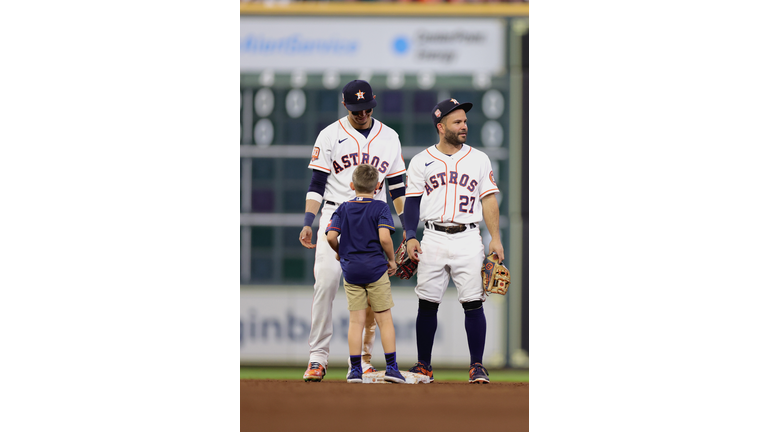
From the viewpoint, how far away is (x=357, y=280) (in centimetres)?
451

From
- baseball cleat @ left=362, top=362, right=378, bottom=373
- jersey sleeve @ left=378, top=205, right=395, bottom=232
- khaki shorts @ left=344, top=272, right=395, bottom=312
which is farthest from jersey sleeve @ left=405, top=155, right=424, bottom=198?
baseball cleat @ left=362, top=362, right=378, bottom=373

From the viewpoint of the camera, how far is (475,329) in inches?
188

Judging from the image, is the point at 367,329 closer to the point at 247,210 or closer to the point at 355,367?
the point at 355,367

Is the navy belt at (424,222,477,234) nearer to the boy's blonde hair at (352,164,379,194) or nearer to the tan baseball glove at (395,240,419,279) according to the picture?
the tan baseball glove at (395,240,419,279)

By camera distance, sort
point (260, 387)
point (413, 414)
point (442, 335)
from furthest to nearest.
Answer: point (442, 335) → point (260, 387) → point (413, 414)

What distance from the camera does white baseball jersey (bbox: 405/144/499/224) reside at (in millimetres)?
4785

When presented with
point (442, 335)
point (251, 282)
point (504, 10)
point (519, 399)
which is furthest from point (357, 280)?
point (504, 10)

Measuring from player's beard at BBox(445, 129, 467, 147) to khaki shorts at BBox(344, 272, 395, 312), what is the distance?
1.09m

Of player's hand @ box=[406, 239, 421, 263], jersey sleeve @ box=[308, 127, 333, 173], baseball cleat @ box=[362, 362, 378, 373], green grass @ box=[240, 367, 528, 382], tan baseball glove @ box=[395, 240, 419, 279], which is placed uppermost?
jersey sleeve @ box=[308, 127, 333, 173]

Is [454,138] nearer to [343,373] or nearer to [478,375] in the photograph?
[478,375]

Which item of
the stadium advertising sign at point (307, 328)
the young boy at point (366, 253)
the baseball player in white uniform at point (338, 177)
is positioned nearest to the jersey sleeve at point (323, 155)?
the baseball player in white uniform at point (338, 177)

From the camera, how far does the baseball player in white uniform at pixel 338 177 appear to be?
4863mm

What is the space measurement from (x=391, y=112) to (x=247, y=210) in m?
1.69

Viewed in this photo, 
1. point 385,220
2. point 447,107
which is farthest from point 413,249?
point 447,107
